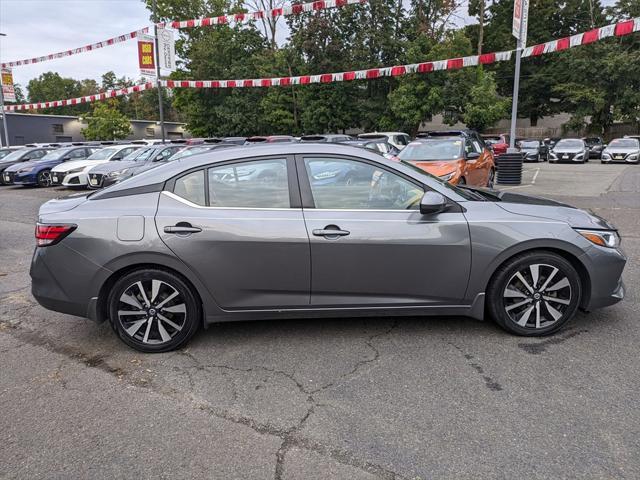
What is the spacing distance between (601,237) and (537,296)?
692 mm

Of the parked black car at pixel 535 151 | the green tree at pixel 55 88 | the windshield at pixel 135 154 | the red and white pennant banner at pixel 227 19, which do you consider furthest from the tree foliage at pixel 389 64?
the green tree at pixel 55 88

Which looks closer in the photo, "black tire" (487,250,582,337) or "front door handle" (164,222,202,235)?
"front door handle" (164,222,202,235)

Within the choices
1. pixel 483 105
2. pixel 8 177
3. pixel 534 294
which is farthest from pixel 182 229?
pixel 483 105

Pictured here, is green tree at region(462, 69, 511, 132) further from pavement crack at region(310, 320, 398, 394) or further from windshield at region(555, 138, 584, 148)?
pavement crack at region(310, 320, 398, 394)

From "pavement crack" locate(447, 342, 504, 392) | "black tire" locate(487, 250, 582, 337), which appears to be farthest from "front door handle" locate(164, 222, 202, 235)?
"black tire" locate(487, 250, 582, 337)

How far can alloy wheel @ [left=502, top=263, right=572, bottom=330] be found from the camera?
3.75 m

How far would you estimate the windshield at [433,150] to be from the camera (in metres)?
10.6

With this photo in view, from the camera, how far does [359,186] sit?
3.76m

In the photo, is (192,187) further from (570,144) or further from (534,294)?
(570,144)

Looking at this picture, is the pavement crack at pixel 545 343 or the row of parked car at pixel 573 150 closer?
the pavement crack at pixel 545 343

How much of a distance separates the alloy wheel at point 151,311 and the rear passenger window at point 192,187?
0.68 meters

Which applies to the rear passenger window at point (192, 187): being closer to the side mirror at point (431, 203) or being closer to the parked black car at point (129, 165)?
the side mirror at point (431, 203)

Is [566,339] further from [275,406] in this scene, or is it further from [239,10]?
[239,10]

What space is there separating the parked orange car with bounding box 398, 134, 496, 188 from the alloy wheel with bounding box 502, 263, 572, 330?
19.9 feet
